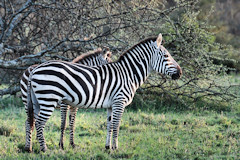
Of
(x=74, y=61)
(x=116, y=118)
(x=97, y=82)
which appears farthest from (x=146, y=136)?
(x=74, y=61)

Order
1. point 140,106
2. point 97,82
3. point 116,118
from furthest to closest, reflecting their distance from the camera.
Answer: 1. point 140,106
2. point 116,118
3. point 97,82

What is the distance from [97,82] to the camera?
544 cm

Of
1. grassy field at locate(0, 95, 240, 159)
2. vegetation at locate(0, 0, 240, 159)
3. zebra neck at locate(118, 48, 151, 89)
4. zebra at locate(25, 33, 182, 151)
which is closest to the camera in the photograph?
zebra at locate(25, 33, 182, 151)

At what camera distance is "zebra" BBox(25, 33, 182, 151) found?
504 centimetres

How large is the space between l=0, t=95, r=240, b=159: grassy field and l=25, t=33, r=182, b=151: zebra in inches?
18.1

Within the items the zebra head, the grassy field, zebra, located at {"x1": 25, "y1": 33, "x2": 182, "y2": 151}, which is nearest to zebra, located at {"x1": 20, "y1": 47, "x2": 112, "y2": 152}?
the grassy field

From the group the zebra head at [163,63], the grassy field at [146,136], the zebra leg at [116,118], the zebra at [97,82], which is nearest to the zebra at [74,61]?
the grassy field at [146,136]

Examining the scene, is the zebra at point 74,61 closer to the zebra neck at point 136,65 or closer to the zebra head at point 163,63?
the zebra neck at point 136,65

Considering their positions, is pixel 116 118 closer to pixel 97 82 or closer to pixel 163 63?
pixel 97 82

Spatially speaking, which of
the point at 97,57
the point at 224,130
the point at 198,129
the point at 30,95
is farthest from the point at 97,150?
the point at 224,130

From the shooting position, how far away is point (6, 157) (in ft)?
16.7

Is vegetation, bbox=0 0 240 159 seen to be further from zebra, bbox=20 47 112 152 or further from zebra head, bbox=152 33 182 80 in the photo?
zebra head, bbox=152 33 182 80

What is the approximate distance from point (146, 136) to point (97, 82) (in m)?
2.05

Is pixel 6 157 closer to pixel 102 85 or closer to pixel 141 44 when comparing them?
pixel 102 85
